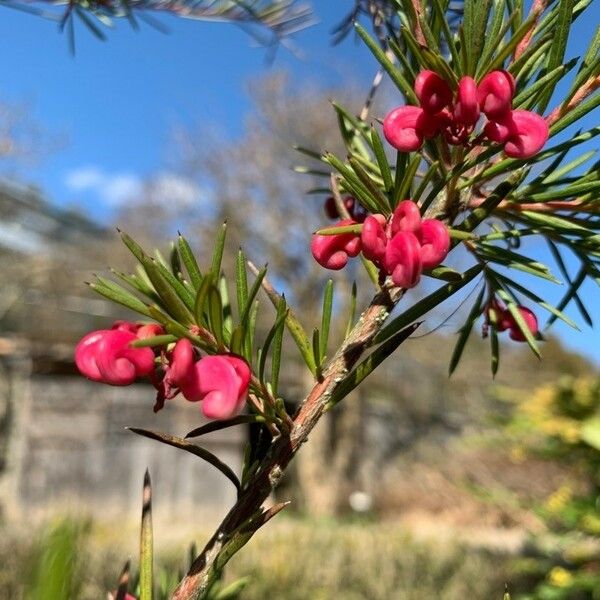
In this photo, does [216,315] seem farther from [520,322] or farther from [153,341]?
[520,322]

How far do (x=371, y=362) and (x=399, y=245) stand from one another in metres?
0.04

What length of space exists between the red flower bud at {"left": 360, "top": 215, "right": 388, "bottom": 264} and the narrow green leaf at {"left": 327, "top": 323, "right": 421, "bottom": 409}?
3 cm

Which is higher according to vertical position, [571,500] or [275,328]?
[275,328]

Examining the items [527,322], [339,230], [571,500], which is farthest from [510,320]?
[571,500]

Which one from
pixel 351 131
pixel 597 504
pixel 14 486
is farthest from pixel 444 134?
pixel 14 486

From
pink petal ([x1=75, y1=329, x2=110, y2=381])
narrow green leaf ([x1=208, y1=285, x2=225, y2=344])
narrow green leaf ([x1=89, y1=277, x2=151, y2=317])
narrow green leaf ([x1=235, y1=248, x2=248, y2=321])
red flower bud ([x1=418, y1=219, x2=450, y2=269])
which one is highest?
red flower bud ([x1=418, y1=219, x2=450, y2=269])

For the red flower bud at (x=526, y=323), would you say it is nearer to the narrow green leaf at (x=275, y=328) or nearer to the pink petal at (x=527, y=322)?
the pink petal at (x=527, y=322)

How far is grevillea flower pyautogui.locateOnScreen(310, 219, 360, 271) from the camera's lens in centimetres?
24

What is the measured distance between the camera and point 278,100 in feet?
23.2

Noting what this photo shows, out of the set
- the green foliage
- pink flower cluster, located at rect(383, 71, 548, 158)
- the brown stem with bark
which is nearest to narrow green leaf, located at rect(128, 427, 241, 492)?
the brown stem with bark

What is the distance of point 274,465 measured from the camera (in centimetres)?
24

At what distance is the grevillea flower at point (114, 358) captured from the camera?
201 millimetres

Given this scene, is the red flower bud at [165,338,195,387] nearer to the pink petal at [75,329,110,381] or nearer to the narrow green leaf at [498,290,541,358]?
the pink petal at [75,329,110,381]

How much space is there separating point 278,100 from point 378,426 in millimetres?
3230
